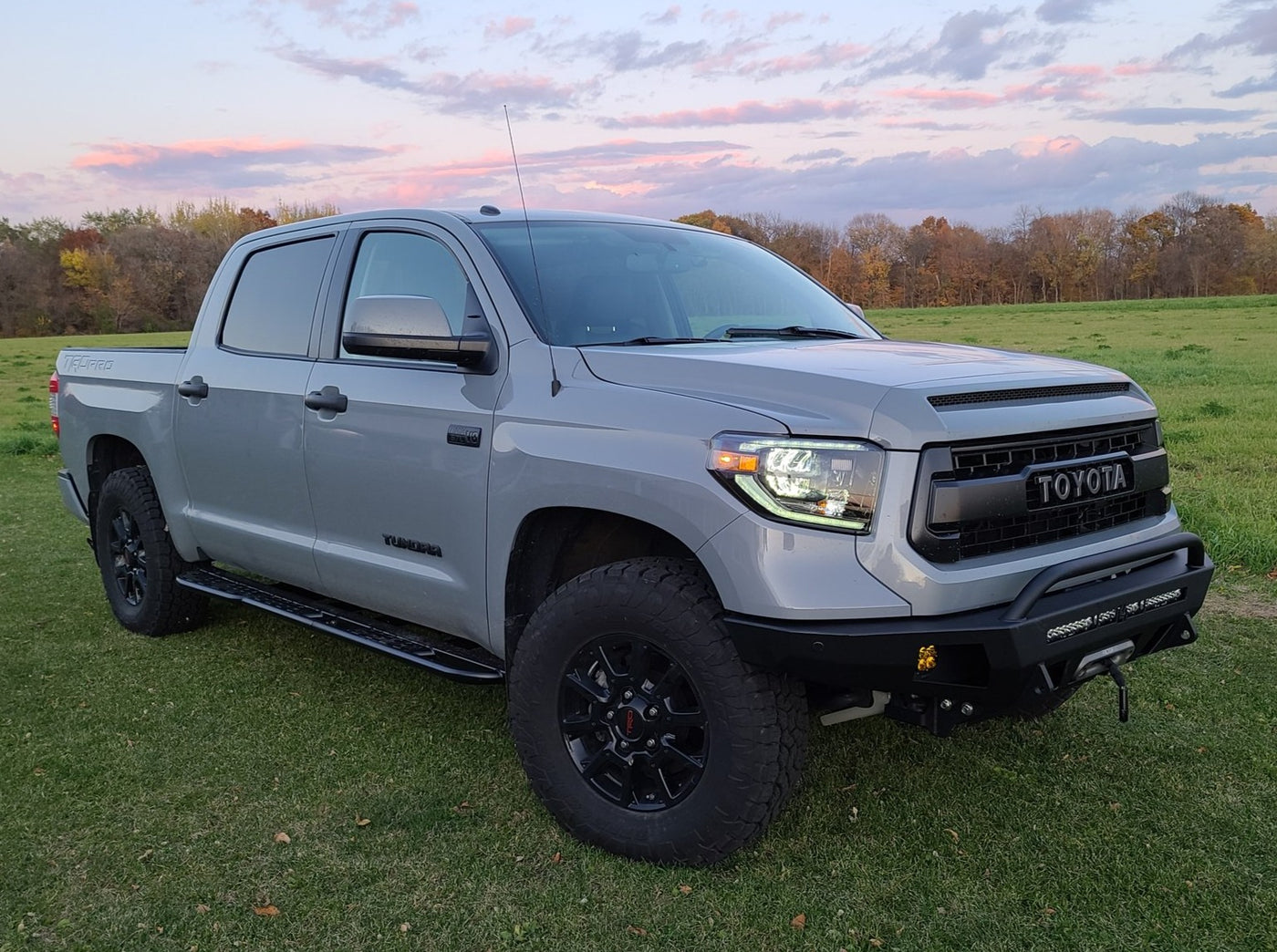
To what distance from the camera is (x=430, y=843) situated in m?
3.29

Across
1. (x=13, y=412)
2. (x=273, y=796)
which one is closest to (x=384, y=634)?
(x=273, y=796)

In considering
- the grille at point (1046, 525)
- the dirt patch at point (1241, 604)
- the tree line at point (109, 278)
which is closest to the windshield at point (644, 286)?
the grille at point (1046, 525)

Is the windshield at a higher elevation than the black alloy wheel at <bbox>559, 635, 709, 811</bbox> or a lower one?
higher

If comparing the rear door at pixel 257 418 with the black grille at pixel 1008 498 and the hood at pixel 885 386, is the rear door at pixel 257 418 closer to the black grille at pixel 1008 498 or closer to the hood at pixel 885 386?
the hood at pixel 885 386

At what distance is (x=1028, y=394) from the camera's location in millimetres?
3053

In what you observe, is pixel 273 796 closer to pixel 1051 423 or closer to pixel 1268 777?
pixel 1051 423

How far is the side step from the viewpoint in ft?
11.9

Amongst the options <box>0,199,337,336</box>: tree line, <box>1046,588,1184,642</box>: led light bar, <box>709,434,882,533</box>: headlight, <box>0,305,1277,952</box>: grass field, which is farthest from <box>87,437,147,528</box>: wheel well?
<box>0,199,337,336</box>: tree line

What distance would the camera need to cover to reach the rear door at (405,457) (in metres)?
3.54

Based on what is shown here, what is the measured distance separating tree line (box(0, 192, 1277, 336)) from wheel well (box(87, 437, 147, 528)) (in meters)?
56.0

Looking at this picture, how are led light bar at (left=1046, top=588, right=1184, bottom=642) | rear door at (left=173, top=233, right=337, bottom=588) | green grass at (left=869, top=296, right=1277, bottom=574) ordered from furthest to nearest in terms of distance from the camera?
green grass at (left=869, top=296, right=1277, bottom=574), rear door at (left=173, top=233, right=337, bottom=588), led light bar at (left=1046, top=588, right=1184, bottom=642)

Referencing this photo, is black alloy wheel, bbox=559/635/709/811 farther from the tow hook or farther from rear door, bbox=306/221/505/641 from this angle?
the tow hook

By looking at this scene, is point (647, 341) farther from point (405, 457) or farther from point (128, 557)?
point (128, 557)

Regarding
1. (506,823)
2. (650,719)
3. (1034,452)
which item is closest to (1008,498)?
(1034,452)
